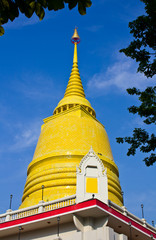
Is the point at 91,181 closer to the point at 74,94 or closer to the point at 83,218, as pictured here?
the point at 83,218

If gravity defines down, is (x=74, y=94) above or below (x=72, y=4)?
above

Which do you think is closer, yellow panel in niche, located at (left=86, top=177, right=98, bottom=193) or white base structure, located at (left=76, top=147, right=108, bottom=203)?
white base structure, located at (left=76, top=147, right=108, bottom=203)

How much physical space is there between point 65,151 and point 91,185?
9709 mm

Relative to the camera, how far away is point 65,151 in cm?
2858

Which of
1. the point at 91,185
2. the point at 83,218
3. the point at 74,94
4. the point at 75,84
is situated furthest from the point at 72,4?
the point at 75,84

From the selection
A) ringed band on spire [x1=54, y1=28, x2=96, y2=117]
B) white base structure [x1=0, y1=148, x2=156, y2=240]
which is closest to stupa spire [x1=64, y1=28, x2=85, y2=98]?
ringed band on spire [x1=54, y1=28, x2=96, y2=117]

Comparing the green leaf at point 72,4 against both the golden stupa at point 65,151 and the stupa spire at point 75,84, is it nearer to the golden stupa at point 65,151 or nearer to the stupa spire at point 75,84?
the golden stupa at point 65,151

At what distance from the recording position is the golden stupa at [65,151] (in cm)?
2664

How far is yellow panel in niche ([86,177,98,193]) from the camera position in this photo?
1884 cm

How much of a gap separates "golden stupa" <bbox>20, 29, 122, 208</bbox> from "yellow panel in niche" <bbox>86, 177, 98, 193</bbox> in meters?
6.16

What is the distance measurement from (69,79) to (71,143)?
11436 millimetres

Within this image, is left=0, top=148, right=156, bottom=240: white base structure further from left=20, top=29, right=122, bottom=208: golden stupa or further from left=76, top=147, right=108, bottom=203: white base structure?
left=20, top=29, right=122, bottom=208: golden stupa

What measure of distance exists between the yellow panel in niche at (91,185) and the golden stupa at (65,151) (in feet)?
20.2

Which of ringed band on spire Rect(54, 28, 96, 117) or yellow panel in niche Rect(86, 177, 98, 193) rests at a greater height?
ringed band on spire Rect(54, 28, 96, 117)
